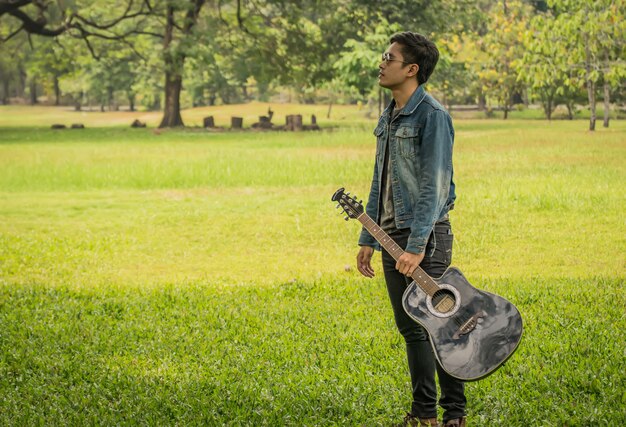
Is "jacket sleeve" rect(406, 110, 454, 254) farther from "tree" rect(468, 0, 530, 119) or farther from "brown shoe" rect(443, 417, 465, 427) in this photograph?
"tree" rect(468, 0, 530, 119)

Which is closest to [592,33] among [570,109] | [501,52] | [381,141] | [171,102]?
[171,102]

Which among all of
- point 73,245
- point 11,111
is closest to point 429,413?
point 73,245

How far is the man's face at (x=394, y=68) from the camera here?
501 centimetres

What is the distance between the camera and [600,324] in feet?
27.3

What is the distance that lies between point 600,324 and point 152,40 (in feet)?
215

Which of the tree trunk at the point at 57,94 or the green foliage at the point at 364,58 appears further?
the tree trunk at the point at 57,94

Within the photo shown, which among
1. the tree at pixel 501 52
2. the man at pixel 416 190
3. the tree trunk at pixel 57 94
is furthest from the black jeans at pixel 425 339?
the tree trunk at pixel 57 94

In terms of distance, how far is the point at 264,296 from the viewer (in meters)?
9.99

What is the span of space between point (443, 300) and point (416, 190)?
560 mm

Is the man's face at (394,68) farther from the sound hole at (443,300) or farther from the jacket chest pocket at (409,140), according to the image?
the sound hole at (443,300)

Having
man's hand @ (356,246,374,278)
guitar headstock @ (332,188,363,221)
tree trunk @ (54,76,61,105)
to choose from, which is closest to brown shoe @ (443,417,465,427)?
man's hand @ (356,246,374,278)

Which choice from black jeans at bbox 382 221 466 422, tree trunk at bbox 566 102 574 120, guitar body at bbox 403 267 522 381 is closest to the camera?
guitar body at bbox 403 267 522 381

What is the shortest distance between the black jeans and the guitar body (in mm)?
143

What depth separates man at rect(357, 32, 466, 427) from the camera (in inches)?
195
